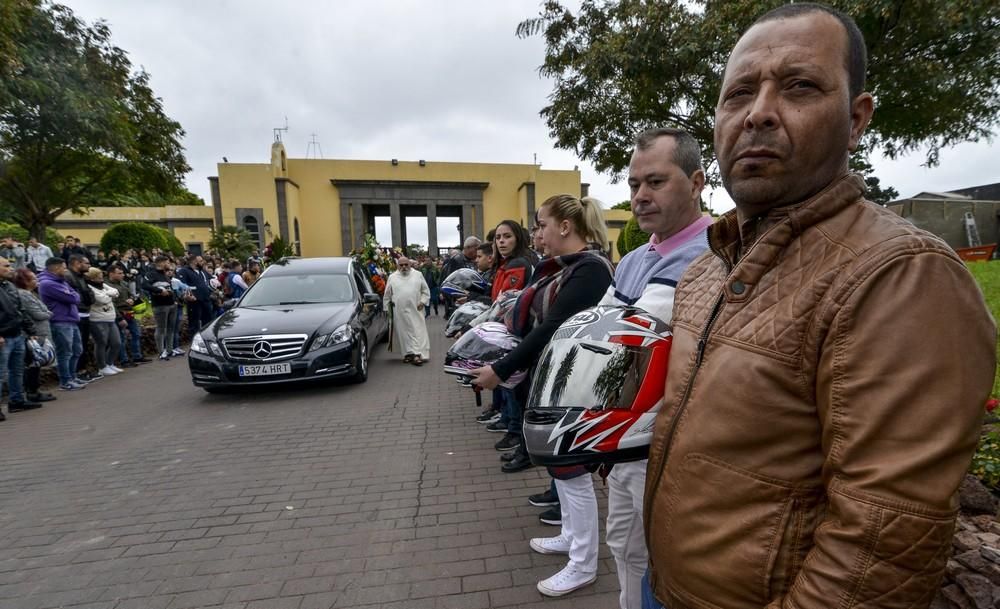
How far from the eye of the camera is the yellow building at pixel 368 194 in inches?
1242

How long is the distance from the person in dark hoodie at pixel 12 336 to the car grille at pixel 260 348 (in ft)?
8.70

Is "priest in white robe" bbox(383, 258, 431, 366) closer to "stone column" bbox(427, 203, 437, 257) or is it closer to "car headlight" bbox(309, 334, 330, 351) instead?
"car headlight" bbox(309, 334, 330, 351)

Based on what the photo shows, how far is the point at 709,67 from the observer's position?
8766mm

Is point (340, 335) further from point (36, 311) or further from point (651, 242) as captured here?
point (651, 242)

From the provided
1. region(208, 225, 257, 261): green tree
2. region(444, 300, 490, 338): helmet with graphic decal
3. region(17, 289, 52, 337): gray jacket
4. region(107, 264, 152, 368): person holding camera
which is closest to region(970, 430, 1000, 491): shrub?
region(444, 300, 490, 338): helmet with graphic decal

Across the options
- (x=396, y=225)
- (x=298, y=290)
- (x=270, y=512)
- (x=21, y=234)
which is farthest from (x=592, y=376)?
(x=396, y=225)

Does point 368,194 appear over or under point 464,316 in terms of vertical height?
over

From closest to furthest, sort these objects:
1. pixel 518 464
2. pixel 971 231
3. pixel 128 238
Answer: pixel 518 464 → pixel 971 231 → pixel 128 238

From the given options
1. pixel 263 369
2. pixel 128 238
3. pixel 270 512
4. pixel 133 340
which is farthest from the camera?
pixel 128 238

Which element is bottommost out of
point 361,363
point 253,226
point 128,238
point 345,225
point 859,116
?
point 361,363

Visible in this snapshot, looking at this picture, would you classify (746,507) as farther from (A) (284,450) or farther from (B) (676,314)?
(A) (284,450)

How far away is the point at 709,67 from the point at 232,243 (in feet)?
88.2

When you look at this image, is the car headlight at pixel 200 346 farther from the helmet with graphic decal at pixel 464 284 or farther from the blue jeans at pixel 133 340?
the blue jeans at pixel 133 340

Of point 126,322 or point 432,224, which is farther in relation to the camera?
point 432,224
